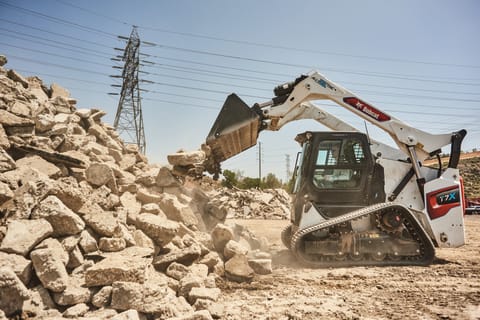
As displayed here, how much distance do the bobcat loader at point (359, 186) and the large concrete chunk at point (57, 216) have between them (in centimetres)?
309

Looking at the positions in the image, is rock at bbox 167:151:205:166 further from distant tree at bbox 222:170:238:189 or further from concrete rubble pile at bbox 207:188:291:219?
distant tree at bbox 222:170:238:189

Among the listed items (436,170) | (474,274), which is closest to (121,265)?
(474,274)

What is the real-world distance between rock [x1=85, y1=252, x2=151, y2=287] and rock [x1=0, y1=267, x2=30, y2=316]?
590mm

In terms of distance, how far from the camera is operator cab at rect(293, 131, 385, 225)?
19.0ft

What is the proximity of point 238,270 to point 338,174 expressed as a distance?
2.80 m

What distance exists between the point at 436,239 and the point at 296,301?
12.0ft

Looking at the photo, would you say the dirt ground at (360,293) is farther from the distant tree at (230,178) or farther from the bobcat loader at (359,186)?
the distant tree at (230,178)

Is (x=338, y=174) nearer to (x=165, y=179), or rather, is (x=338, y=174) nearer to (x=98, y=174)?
(x=165, y=179)

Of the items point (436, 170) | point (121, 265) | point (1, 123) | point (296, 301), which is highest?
point (1, 123)

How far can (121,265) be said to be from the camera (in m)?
3.18

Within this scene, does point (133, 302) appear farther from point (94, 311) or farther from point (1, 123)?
point (1, 123)

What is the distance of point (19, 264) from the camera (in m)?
2.90

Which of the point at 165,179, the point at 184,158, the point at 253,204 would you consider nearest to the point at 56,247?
the point at 165,179

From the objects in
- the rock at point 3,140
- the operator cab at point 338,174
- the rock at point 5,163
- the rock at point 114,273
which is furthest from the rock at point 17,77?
the operator cab at point 338,174
